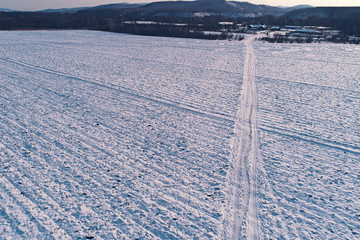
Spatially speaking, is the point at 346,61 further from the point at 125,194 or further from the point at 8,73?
the point at 8,73

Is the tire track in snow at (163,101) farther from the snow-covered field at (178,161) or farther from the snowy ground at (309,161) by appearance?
the snowy ground at (309,161)

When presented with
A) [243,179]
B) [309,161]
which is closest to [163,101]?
[243,179]

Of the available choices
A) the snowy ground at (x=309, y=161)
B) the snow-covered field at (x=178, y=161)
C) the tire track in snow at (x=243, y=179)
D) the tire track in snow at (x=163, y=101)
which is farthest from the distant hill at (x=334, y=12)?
the tire track in snow at (x=163, y=101)

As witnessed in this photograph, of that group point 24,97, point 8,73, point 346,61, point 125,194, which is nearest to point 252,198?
point 125,194

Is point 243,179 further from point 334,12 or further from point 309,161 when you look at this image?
point 334,12

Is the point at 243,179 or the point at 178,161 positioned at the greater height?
the point at 178,161

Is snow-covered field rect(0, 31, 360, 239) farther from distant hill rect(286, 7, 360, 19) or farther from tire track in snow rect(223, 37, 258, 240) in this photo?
distant hill rect(286, 7, 360, 19)
